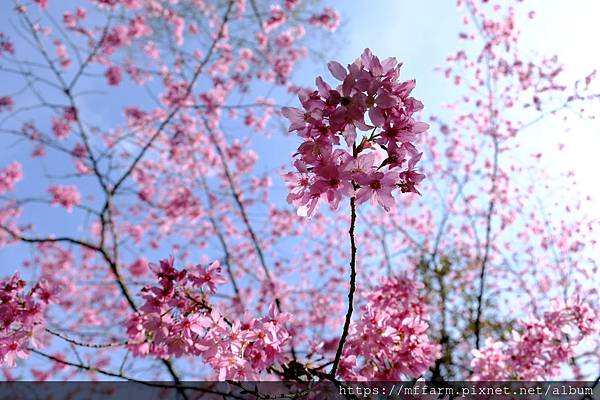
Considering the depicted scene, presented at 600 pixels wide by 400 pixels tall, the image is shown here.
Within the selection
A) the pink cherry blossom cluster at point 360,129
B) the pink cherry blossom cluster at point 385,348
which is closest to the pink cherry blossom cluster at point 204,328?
the pink cherry blossom cluster at point 385,348

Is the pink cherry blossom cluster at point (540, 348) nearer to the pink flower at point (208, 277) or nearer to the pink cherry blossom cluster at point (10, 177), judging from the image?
the pink flower at point (208, 277)

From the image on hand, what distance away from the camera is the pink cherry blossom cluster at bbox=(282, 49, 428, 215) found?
1.94 m

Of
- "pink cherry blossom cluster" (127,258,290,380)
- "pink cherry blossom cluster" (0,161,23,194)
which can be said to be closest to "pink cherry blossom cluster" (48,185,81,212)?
"pink cherry blossom cluster" (0,161,23,194)

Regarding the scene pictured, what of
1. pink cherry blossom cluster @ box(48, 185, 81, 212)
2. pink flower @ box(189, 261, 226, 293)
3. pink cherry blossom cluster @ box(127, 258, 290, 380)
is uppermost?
pink cherry blossom cluster @ box(48, 185, 81, 212)

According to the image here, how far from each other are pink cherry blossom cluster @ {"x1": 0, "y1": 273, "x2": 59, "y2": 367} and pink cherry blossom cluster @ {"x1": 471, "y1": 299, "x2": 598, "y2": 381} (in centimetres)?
373

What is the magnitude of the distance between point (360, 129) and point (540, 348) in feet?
11.1

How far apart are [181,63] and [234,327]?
302 inches

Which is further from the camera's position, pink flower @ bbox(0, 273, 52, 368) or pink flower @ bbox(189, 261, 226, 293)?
pink flower @ bbox(0, 273, 52, 368)

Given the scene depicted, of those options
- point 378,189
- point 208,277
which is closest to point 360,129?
point 378,189

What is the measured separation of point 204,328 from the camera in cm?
284

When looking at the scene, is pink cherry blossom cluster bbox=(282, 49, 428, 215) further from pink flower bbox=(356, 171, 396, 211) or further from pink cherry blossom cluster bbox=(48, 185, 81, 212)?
pink cherry blossom cluster bbox=(48, 185, 81, 212)

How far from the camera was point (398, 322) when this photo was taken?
3418 millimetres

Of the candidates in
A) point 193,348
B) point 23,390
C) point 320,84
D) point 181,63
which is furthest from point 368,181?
point 23,390

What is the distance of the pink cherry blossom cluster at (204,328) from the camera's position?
274 centimetres
